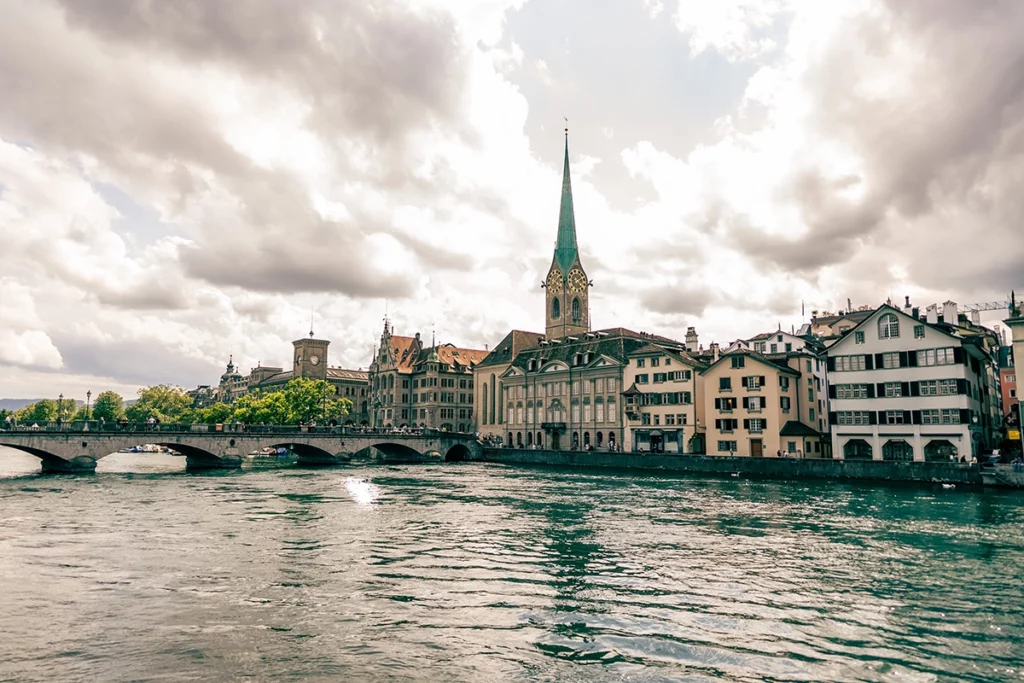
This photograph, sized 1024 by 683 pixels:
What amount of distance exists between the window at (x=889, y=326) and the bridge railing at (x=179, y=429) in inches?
2288

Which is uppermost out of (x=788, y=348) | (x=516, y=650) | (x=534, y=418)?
(x=788, y=348)

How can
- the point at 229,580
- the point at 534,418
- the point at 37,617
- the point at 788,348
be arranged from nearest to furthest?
the point at 37,617 → the point at 229,580 → the point at 788,348 → the point at 534,418

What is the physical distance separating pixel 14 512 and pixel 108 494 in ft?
36.7

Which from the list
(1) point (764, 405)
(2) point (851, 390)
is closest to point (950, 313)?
(2) point (851, 390)

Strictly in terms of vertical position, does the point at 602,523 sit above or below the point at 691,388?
below

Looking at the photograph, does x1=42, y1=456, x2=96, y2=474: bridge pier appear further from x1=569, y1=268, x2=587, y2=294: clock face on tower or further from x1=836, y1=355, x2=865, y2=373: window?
x1=569, y1=268, x2=587, y2=294: clock face on tower

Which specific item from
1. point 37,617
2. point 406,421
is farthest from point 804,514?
point 406,421

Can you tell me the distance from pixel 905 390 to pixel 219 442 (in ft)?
226

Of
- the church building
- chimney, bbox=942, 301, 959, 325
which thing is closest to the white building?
chimney, bbox=942, 301, 959, 325

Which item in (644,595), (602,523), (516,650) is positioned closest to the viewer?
(516,650)

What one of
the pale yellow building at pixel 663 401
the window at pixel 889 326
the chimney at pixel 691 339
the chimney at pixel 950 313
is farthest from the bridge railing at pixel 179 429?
the chimney at pixel 950 313

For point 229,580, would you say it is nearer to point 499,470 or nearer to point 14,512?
point 14,512

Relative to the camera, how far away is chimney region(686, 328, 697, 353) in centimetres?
10531

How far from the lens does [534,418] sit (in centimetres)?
11388
